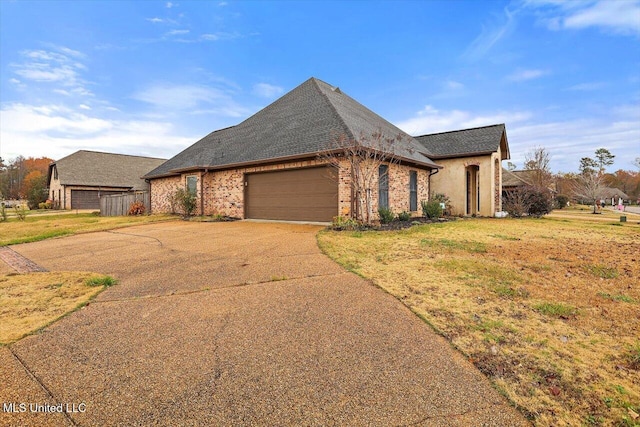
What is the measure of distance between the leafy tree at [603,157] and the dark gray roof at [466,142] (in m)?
50.1

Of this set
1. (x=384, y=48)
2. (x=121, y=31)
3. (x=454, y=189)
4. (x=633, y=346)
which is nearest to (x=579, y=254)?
(x=633, y=346)

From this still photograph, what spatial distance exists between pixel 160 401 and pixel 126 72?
61.3ft

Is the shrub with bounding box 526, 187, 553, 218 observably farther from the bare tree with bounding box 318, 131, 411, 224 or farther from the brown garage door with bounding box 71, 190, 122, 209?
the brown garage door with bounding box 71, 190, 122, 209

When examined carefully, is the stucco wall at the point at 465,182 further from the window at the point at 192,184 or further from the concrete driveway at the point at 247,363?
the concrete driveway at the point at 247,363

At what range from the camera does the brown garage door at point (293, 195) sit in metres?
11.7

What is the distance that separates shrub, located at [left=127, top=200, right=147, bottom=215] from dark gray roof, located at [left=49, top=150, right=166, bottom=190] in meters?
13.8

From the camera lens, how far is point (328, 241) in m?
7.84

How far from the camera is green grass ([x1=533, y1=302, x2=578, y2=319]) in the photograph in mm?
3477

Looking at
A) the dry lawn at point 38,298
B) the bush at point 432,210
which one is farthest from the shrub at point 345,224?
the dry lawn at point 38,298

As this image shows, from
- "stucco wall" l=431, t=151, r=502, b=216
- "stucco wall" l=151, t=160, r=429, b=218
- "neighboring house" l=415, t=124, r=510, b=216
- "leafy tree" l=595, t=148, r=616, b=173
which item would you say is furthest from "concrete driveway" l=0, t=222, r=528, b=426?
"leafy tree" l=595, t=148, r=616, b=173

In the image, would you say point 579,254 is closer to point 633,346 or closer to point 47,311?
point 633,346

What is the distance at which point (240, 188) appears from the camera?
47.5 feet

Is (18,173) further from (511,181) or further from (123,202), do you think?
(511,181)

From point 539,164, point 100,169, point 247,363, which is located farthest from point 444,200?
point 100,169
